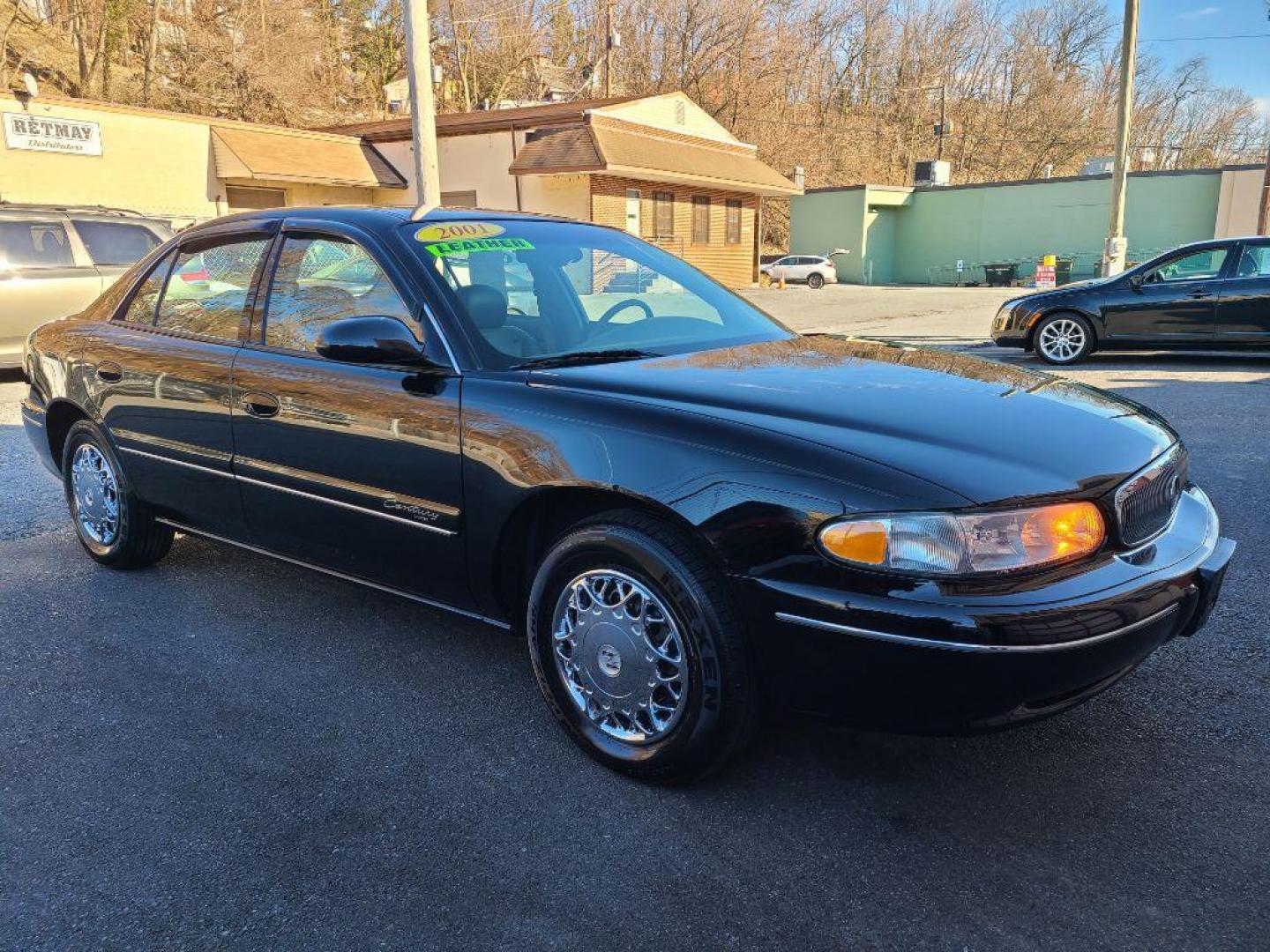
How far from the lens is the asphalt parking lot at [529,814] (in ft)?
7.09

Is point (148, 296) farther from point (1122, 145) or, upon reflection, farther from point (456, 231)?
point (1122, 145)

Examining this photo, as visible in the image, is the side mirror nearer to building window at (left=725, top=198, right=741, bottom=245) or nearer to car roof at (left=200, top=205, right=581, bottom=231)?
car roof at (left=200, top=205, right=581, bottom=231)

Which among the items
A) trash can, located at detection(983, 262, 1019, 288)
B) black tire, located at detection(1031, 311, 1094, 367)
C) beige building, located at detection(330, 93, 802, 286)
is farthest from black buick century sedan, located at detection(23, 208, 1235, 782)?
trash can, located at detection(983, 262, 1019, 288)

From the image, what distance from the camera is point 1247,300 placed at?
1039 centimetres

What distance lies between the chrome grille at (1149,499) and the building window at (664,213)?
23772mm

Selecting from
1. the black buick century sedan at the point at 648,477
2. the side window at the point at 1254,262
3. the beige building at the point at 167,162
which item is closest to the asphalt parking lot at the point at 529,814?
the black buick century sedan at the point at 648,477

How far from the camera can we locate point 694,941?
2098mm

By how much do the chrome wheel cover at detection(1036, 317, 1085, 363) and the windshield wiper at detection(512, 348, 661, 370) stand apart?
372 inches

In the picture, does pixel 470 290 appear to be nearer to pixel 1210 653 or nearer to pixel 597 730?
pixel 597 730

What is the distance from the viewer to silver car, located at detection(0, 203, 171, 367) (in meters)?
10.2

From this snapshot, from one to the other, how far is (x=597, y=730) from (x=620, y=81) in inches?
1868

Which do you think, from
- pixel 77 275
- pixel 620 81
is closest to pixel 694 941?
pixel 77 275

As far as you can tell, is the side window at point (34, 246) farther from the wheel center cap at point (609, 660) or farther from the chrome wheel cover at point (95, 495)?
the wheel center cap at point (609, 660)

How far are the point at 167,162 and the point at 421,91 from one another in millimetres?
12418
